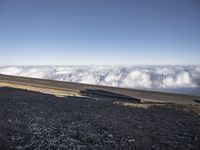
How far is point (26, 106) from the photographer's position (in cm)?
1203

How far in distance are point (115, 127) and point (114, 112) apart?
2.85 m

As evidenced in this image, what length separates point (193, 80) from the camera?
98.9 metres

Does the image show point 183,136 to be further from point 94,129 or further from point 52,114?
point 52,114

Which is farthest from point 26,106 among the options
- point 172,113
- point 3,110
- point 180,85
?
point 180,85

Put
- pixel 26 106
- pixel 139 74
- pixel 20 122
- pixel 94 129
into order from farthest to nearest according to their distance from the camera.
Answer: pixel 139 74 → pixel 26 106 → pixel 20 122 → pixel 94 129

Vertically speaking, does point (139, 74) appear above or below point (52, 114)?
above

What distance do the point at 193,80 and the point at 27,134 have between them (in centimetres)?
10382

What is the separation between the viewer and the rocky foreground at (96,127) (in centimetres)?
671

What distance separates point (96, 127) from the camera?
8.34m

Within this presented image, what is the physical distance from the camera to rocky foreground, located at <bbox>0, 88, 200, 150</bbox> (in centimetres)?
671

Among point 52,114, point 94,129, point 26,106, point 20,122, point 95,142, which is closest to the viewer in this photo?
point 95,142

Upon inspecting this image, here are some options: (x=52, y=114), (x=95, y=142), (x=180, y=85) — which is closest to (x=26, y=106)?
(x=52, y=114)

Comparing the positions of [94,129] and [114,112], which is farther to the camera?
[114,112]

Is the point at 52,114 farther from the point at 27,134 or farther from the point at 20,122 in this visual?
the point at 27,134
